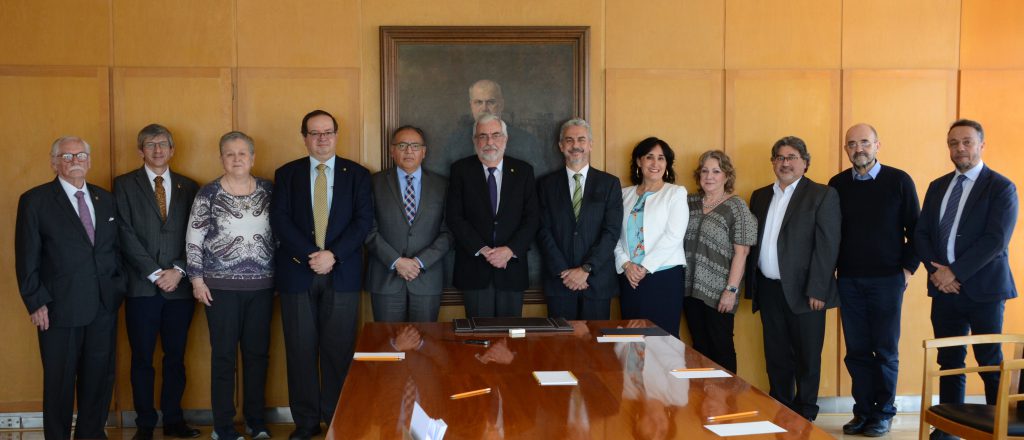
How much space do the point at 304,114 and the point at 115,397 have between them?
2274 millimetres

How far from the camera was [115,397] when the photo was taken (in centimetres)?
504

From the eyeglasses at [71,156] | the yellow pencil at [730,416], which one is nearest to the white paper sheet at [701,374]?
the yellow pencil at [730,416]

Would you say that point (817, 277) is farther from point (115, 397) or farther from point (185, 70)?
point (115, 397)

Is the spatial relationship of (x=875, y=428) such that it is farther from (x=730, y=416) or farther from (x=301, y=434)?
(x=301, y=434)

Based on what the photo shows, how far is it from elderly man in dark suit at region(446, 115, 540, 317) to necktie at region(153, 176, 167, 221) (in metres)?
1.77

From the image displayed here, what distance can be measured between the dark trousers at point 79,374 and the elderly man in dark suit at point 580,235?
2657mm

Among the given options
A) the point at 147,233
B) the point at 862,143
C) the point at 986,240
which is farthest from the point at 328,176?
the point at 986,240

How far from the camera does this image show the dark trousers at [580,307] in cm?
479

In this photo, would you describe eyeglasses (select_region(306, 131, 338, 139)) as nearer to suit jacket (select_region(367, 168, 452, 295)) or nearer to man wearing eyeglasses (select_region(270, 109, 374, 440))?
man wearing eyeglasses (select_region(270, 109, 374, 440))

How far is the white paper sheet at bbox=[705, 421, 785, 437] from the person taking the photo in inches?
79.0

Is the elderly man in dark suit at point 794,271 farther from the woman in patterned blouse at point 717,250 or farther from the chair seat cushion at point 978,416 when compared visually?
the chair seat cushion at point 978,416

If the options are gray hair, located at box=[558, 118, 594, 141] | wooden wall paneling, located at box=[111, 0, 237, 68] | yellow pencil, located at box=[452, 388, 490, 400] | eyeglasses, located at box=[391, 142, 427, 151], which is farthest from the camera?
wooden wall paneling, located at box=[111, 0, 237, 68]

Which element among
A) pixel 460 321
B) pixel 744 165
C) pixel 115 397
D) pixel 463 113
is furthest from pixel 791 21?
pixel 115 397

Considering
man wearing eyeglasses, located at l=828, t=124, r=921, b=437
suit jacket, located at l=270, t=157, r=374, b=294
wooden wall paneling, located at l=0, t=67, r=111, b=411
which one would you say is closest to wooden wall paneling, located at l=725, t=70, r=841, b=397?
man wearing eyeglasses, located at l=828, t=124, r=921, b=437
